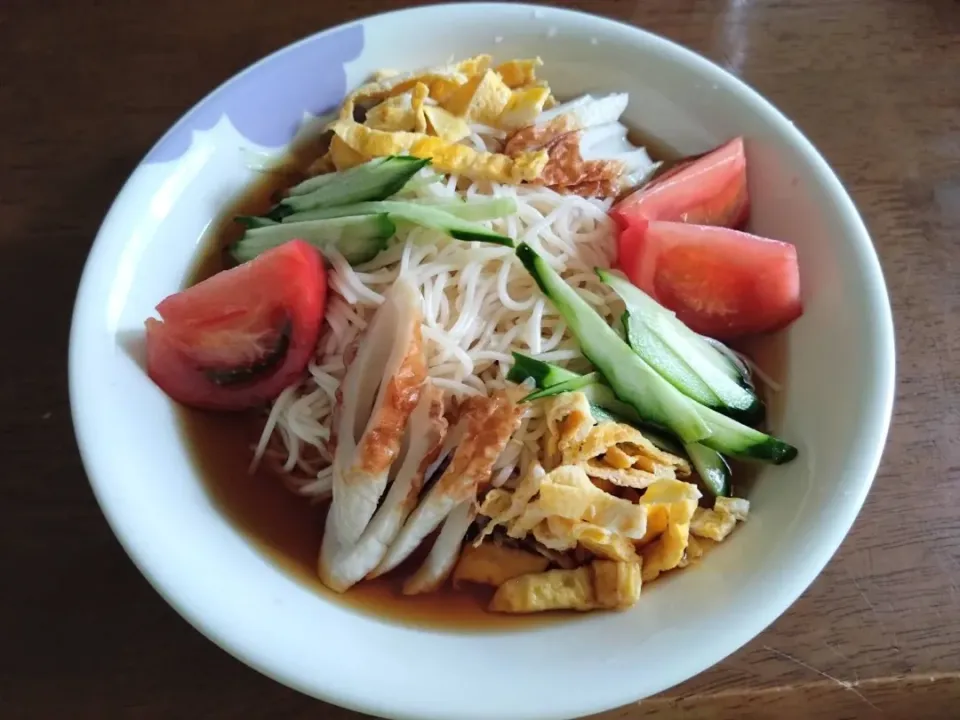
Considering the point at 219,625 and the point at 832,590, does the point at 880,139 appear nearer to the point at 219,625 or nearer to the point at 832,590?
the point at 832,590

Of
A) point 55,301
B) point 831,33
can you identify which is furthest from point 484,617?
point 831,33

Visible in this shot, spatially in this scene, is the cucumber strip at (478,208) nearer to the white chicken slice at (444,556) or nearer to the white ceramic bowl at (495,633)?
the white ceramic bowl at (495,633)

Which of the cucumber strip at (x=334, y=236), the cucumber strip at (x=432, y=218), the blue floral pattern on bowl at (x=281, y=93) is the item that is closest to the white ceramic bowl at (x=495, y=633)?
the blue floral pattern on bowl at (x=281, y=93)

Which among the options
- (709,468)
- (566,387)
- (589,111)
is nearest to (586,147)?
(589,111)

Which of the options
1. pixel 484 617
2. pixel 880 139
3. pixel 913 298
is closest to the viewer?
pixel 484 617

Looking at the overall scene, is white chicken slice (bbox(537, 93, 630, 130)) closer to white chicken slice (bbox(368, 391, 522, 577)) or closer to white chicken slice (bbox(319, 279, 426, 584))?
white chicken slice (bbox(319, 279, 426, 584))

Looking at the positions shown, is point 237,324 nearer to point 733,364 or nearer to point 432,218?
point 432,218
